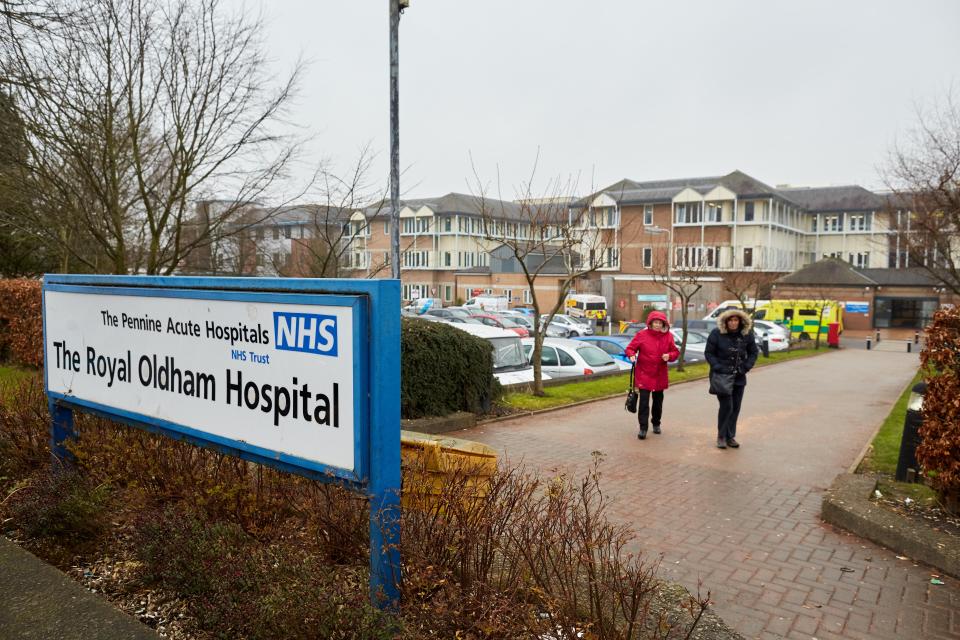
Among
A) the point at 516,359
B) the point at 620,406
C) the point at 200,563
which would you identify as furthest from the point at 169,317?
the point at 516,359

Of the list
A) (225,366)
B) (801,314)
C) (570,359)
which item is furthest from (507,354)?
(801,314)

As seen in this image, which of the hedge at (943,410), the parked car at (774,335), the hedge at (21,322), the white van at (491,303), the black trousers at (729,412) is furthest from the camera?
the white van at (491,303)

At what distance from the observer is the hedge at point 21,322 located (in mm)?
12484

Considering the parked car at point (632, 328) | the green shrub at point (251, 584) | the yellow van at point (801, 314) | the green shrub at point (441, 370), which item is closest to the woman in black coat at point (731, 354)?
the green shrub at point (441, 370)

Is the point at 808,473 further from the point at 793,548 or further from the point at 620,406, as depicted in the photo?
the point at 620,406

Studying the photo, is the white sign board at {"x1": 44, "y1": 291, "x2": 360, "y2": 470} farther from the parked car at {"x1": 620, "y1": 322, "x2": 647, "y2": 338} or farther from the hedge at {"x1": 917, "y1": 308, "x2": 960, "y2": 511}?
the parked car at {"x1": 620, "y1": 322, "x2": 647, "y2": 338}

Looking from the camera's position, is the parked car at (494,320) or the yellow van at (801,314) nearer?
the parked car at (494,320)

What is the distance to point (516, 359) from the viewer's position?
14.8 meters

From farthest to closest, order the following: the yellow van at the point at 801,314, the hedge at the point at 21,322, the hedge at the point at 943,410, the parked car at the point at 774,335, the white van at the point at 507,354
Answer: the yellow van at the point at 801,314, the parked car at the point at 774,335, the white van at the point at 507,354, the hedge at the point at 21,322, the hedge at the point at 943,410

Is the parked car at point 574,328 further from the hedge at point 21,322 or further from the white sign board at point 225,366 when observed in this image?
the white sign board at point 225,366

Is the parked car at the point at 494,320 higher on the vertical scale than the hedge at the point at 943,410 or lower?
lower

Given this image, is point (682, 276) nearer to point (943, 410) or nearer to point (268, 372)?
point (943, 410)

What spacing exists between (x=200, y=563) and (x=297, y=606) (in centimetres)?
83

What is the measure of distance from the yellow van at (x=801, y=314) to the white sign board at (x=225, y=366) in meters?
42.0
